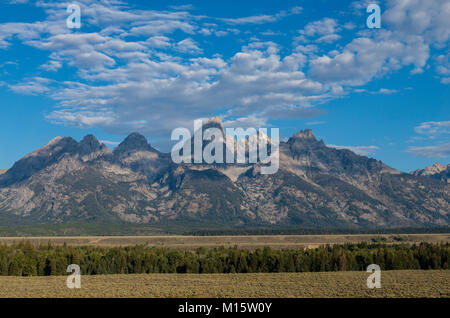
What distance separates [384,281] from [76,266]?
297ft

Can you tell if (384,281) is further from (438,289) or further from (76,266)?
(76,266)

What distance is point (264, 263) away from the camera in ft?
474

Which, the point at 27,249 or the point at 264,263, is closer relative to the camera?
the point at 264,263

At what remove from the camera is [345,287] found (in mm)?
86938
